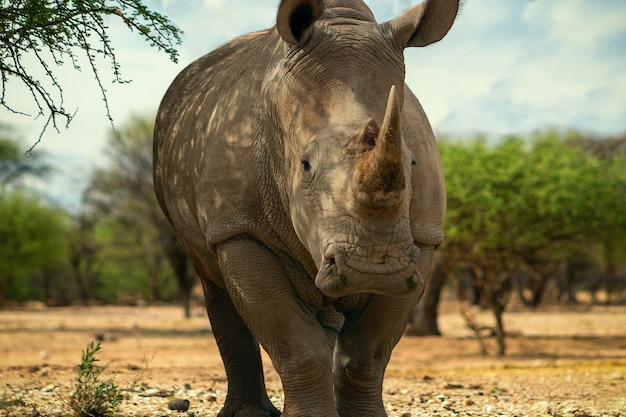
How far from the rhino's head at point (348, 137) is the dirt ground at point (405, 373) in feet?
9.53

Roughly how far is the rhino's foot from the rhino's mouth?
2470mm

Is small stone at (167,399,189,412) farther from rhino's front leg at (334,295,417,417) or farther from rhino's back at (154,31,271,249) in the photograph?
rhino's front leg at (334,295,417,417)

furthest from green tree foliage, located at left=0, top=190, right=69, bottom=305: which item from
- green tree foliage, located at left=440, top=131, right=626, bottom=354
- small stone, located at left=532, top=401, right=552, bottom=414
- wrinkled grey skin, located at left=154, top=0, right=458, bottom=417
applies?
wrinkled grey skin, located at left=154, top=0, right=458, bottom=417

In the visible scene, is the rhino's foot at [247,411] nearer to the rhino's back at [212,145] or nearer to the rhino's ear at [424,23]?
the rhino's back at [212,145]

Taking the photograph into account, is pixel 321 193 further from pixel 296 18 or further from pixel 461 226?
pixel 461 226

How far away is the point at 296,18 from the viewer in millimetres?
4316

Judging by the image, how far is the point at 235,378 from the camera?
5949mm

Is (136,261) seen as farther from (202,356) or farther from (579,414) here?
(579,414)

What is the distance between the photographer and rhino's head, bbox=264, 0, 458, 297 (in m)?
3.58

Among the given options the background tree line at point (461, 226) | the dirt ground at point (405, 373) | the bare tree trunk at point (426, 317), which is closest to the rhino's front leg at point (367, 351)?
the dirt ground at point (405, 373)

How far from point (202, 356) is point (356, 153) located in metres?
11.8

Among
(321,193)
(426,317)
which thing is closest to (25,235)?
(426,317)

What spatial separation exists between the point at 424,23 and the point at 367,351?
5.96ft

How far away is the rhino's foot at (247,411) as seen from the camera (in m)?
5.82
